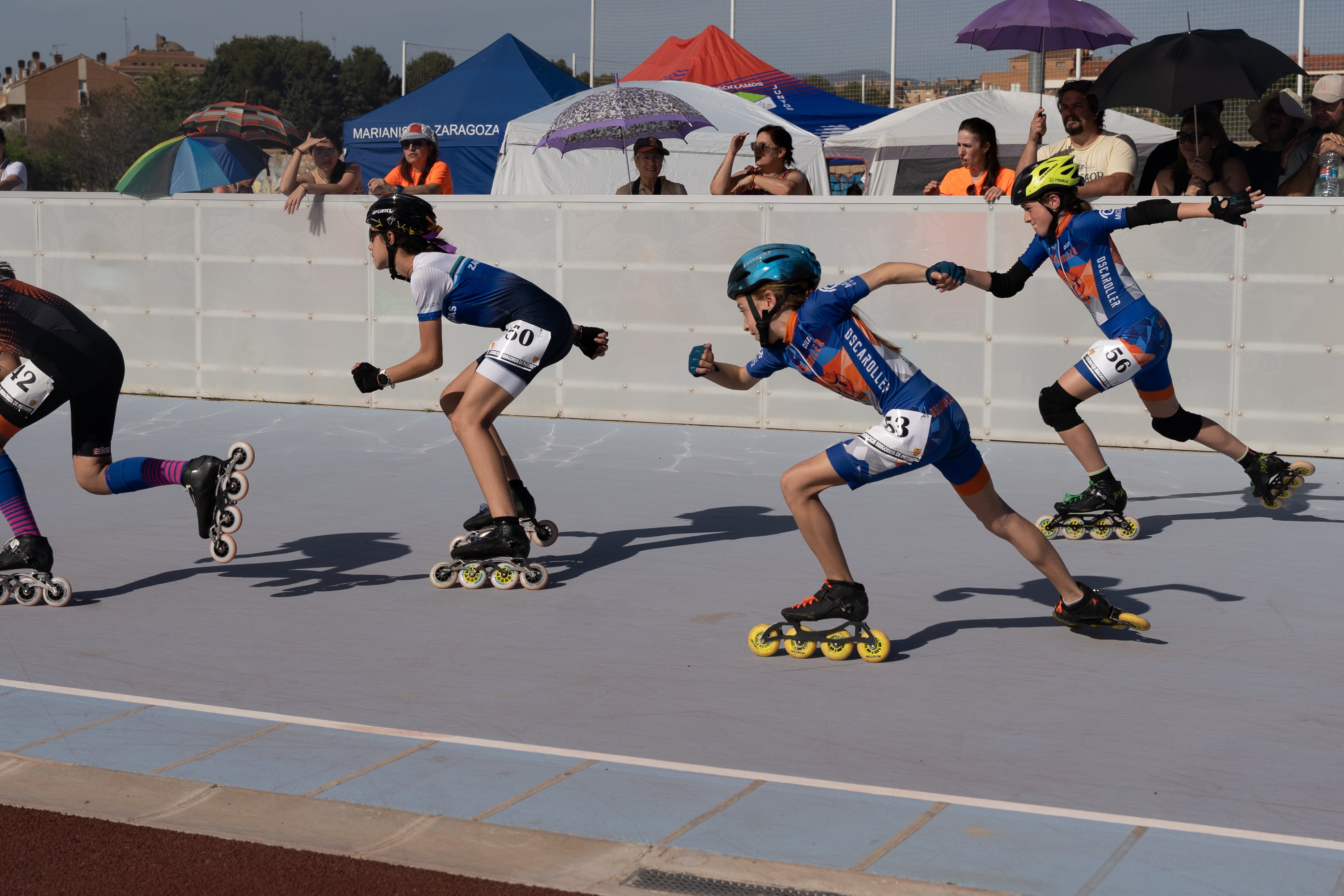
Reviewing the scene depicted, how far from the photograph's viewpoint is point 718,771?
4.44 metres

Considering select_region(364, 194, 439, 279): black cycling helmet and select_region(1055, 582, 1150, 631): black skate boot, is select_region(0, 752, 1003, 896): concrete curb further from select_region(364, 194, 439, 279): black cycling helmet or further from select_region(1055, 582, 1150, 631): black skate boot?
select_region(364, 194, 439, 279): black cycling helmet

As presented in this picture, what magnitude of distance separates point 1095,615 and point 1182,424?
2843mm

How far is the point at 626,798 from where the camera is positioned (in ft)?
13.8

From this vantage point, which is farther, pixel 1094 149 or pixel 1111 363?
pixel 1094 149

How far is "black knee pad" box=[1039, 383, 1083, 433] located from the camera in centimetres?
798

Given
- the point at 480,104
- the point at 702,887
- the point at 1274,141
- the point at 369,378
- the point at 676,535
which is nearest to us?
the point at 702,887

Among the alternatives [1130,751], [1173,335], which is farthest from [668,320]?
[1130,751]

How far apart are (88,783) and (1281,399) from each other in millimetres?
8910

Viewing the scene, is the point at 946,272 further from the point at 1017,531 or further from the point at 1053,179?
the point at 1053,179

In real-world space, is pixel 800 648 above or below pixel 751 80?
below

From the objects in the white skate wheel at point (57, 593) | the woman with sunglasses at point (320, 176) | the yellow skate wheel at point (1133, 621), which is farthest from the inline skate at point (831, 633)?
the woman with sunglasses at point (320, 176)

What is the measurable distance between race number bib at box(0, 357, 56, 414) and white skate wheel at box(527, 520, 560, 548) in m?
2.53

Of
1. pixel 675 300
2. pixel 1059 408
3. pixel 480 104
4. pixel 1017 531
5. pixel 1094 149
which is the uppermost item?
pixel 480 104

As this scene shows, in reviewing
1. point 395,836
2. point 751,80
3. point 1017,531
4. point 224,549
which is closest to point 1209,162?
point 1017,531
